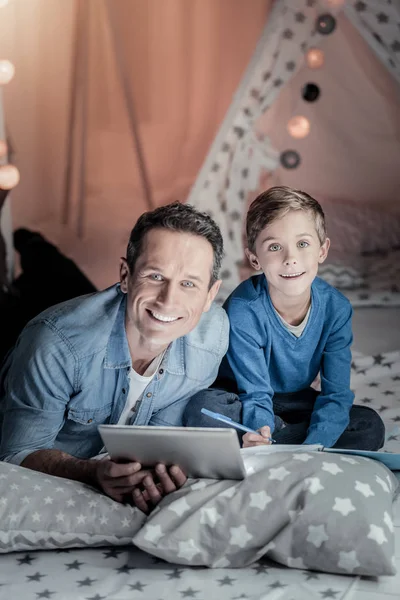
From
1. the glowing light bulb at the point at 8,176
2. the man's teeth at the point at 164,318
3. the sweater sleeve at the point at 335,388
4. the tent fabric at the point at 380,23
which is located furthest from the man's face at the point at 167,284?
the tent fabric at the point at 380,23

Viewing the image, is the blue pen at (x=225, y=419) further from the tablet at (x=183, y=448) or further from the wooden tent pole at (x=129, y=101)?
the wooden tent pole at (x=129, y=101)

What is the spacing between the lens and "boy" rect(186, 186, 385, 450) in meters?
2.29

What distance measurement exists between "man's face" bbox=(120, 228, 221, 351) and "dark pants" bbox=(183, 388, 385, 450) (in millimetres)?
249

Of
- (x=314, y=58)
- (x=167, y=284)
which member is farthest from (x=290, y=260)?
(x=314, y=58)

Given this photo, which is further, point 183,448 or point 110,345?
point 110,345

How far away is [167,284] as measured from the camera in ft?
6.70

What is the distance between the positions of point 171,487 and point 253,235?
2.43ft

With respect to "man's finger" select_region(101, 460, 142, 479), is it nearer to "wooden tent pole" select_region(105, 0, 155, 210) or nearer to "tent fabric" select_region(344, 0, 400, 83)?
"wooden tent pole" select_region(105, 0, 155, 210)

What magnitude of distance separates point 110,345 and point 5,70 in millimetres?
2081

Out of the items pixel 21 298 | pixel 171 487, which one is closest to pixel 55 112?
pixel 21 298

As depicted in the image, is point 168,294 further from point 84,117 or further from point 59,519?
point 84,117

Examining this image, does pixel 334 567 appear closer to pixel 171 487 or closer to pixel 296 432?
pixel 171 487

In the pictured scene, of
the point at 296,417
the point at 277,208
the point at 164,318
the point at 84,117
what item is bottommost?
the point at 296,417

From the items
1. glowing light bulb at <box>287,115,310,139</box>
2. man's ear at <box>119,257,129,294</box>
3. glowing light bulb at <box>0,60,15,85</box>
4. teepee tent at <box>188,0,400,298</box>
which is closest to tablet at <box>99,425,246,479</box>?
man's ear at <box>119,257,129,294</box>
